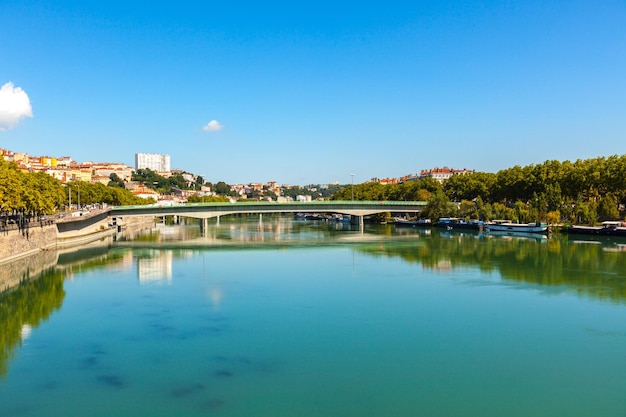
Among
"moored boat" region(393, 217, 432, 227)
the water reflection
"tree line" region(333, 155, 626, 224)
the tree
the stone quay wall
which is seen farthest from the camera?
"moored boat" region(393, 217, 432, 227)

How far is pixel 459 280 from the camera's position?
81.6 feet

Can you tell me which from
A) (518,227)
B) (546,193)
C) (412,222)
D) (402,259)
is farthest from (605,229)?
(412,222)

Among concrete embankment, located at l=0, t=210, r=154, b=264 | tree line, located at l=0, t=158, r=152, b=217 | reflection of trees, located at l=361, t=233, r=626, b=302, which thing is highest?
tree line, located at l=0, t=158, r=152, b=217

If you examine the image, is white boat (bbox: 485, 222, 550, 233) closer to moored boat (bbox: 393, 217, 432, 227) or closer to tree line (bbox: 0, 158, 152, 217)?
moored boat (bbox: 393, 217, 432, 227)

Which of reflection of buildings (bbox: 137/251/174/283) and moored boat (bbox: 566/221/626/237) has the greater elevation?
moored boat (bbox: 566/221/626/237)

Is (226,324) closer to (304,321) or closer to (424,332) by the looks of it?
(304,321)

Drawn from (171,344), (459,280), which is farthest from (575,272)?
(171,344)

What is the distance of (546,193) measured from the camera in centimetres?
5244

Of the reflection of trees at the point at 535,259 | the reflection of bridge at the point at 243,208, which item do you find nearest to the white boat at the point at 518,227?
the reflection of trees at the point at 535,259

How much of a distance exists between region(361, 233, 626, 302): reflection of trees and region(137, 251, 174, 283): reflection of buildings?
1382cm

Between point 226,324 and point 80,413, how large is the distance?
6.83 meters

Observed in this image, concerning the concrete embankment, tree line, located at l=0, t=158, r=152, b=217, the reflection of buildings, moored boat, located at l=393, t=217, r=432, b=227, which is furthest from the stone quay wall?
moored boat, located at l=393, t=217, r=432, b=227

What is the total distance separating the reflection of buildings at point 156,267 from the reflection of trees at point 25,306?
12.6 ft

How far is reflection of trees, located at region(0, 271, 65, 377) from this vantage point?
49.0 ft
